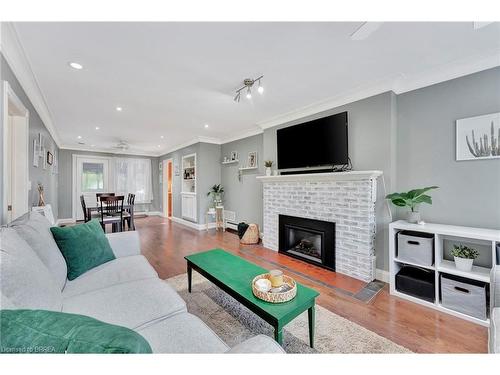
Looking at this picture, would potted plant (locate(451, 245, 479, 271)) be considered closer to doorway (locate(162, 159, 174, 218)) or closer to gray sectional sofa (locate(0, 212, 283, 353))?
gray sectional sofa (locate(0, 212, 283, 353))

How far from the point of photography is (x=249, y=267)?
1.93m

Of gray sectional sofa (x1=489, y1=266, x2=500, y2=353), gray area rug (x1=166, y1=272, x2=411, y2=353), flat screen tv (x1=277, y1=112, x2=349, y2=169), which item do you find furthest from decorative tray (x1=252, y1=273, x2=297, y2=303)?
flat screen tv (x1=277, y1=112, x2=349, y2=169)

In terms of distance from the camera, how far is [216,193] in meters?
5.54

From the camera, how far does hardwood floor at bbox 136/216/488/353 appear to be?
1567 mm

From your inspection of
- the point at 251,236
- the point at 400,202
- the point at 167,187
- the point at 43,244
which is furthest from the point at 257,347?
the point at 167,187

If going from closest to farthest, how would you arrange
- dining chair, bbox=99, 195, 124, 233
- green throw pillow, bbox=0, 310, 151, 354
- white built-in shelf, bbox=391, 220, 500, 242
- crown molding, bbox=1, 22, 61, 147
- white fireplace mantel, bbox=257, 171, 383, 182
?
1. green throw pillow, bbox=0, 310, 151, 354
2. crown molding, bbox=1, 22, 61, 147
3. white built-in shelf, bbox=391, 220, 500, 242
4. white fireplace mantel, bbox=257, 171, 383, 182
5. dining chair, bbox=99, 195, 124, 233

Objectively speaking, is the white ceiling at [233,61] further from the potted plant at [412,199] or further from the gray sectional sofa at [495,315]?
the gray sectional sofa at [495,315]

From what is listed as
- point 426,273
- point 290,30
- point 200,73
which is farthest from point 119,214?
point 426,273

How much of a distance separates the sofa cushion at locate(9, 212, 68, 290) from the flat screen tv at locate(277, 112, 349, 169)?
2893mm

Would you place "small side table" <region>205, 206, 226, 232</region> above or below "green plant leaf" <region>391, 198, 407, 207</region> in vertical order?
below

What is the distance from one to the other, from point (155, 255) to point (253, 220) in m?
2.05

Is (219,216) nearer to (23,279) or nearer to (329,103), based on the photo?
(329,103)

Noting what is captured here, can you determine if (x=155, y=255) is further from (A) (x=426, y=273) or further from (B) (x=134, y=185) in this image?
(B) (x=134, y=185)

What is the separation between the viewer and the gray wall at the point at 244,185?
4510mm
